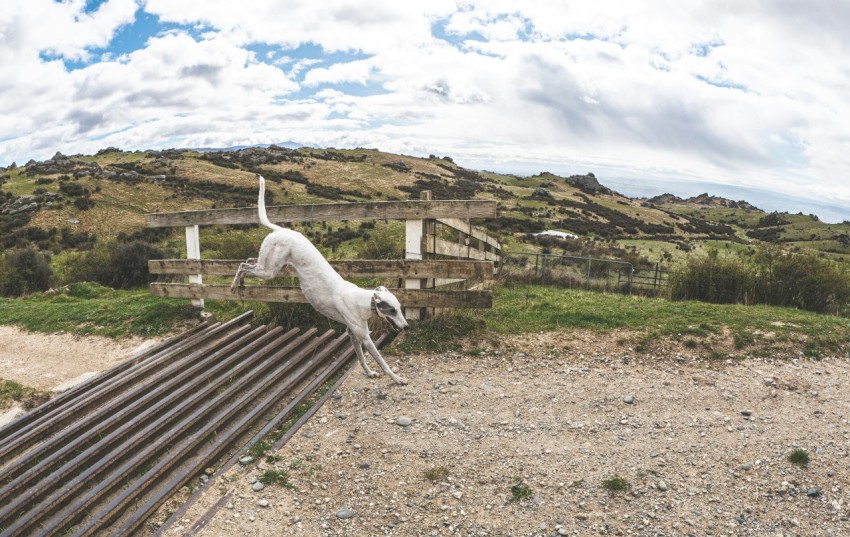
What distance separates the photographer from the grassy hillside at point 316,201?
36938 millimetres

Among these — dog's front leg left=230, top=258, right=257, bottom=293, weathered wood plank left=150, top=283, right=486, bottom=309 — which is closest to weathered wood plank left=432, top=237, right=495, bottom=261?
weathered wood plank left=150, top=283, right=486, bottom=309

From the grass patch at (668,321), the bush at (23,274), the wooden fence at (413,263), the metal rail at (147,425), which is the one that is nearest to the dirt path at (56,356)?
the metal rail at (147,425)

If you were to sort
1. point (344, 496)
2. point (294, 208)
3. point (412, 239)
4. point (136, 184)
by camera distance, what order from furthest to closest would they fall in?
point (136, 184) → point (294, 208) → point (412, 239) → point (344, 496)

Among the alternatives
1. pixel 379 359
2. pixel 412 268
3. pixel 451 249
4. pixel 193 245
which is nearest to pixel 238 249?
pixel 193 245

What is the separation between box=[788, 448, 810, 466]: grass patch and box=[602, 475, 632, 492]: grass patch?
5.32 feet

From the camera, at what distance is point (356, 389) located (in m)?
6.25

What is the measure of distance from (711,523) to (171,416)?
5.33 metres

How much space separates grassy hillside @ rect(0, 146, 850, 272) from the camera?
36938 mm

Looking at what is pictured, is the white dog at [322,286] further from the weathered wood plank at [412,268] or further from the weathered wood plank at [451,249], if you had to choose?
the weathered wood plank at [451,249]

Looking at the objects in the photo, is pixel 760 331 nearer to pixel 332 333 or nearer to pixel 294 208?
pixel 332 333

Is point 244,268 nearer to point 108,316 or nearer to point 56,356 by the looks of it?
point 56,356

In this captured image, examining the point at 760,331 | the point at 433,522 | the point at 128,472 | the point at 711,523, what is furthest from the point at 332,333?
the point at 760,331

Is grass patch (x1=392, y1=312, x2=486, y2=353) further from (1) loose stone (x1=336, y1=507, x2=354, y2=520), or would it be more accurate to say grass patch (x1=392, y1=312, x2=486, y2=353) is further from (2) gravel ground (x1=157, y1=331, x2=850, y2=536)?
(1) loose stone (x1=336, y1=507, x2=354, y2=520)

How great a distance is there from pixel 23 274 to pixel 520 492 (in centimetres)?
1991
